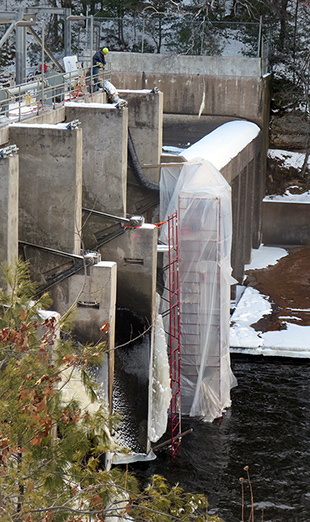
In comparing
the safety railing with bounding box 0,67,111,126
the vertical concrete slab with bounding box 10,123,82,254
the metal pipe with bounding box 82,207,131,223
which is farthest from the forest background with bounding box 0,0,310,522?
the metal pipe with bounding box 82,207,131,223

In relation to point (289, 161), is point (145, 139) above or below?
above

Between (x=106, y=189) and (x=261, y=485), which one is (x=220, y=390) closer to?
(x=261, y=485)

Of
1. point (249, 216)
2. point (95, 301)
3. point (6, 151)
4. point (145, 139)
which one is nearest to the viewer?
point (6, 151)

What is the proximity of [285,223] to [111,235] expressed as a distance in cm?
1623

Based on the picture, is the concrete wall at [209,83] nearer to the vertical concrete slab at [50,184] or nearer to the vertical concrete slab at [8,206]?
the vertical concrete slab at [50,184]

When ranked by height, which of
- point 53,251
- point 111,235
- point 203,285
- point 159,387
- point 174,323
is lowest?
point 159,387

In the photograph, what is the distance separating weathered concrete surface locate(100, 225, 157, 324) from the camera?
1592 centimetres

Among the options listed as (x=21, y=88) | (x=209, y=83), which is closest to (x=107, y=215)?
(x=21, y=88)

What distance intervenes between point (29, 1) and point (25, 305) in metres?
37.1

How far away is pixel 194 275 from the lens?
17.0 meters

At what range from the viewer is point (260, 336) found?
2138 cm

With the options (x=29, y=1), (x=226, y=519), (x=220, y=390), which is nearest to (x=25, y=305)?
(x=226, y=519)

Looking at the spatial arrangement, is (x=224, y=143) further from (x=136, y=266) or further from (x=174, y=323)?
(x=136, y=266)

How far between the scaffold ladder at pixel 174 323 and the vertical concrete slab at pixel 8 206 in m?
4.66
